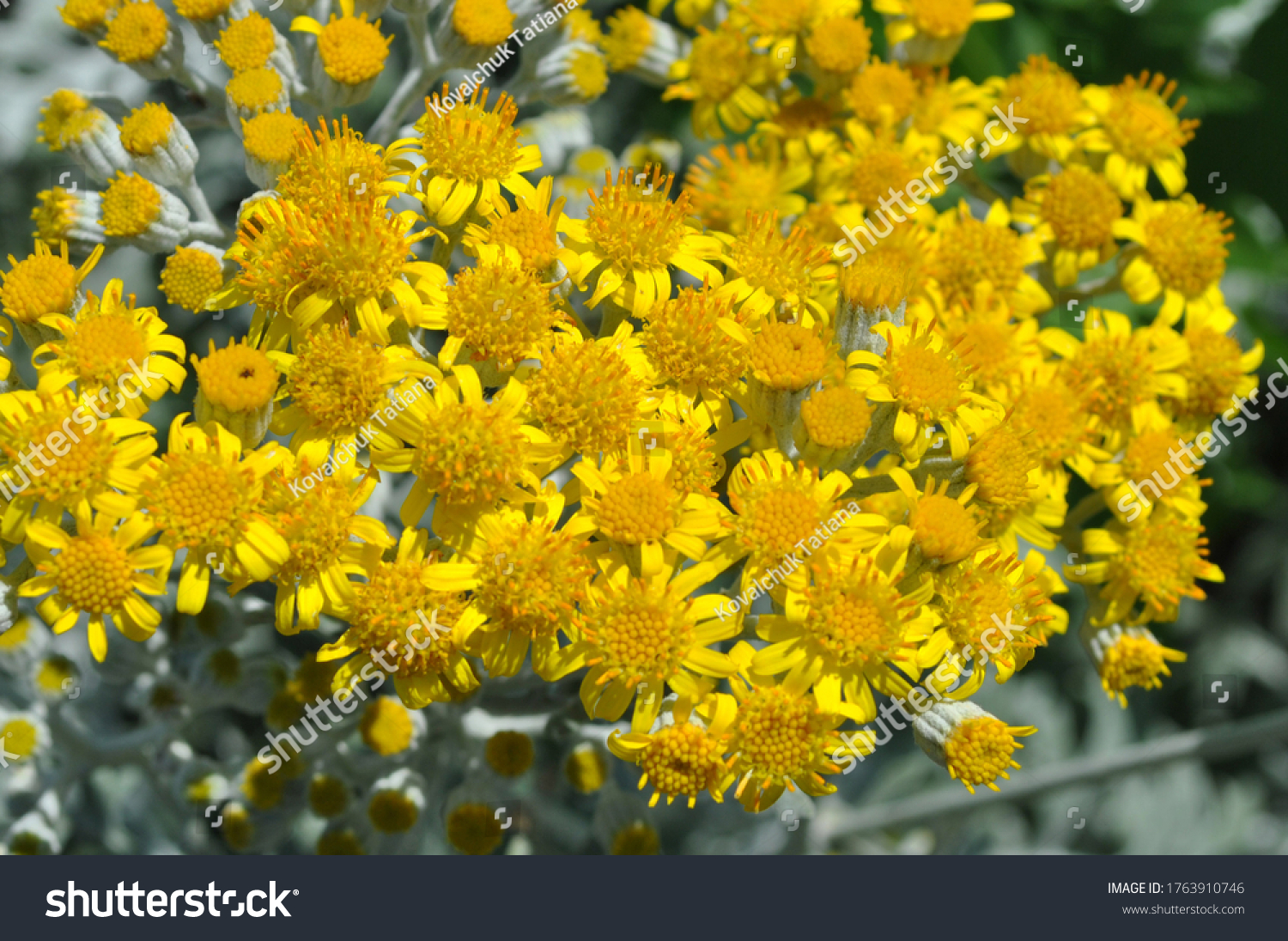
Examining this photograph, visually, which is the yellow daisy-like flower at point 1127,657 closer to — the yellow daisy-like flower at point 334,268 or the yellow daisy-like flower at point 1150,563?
the yellow daisy-like flower at point 1150,563

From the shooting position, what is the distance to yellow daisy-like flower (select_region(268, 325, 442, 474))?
89.7 inches

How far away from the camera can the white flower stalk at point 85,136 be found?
9.07ft

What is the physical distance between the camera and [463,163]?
2.51 m

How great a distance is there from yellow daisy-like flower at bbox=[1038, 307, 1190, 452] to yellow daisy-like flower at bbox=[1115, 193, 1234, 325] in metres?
0.20

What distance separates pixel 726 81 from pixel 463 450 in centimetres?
184

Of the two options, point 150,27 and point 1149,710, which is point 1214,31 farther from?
point 150,27

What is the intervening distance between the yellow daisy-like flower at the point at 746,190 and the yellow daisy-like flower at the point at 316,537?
1.51 metres

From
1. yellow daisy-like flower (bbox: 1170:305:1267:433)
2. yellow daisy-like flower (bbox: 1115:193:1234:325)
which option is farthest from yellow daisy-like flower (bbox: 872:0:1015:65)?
yellow daisy-like flower (bbox: 1170:305:1267:433)

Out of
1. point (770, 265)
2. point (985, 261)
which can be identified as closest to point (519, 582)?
point (770, 265)

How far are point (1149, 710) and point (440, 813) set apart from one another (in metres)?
3.38

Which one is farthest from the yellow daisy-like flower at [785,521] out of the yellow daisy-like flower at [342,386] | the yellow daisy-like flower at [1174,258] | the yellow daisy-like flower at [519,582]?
the yellow daisy-like flower at [1174,258]

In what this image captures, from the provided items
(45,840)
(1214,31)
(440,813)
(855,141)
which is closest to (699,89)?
(855,141)

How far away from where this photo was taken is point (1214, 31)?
13.5 ft

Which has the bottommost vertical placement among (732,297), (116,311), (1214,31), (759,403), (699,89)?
(116,311)
